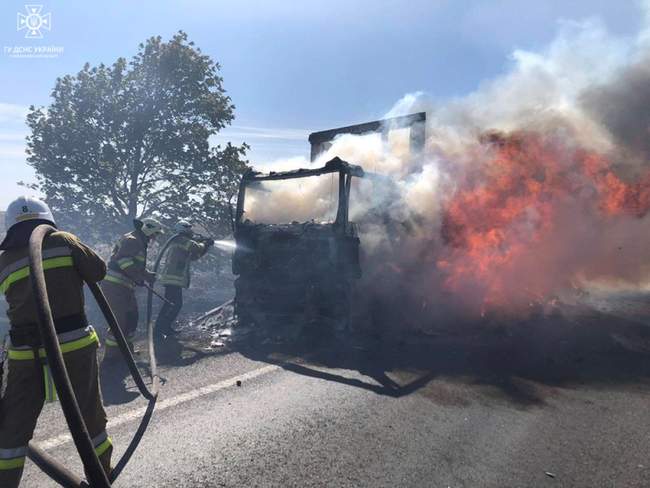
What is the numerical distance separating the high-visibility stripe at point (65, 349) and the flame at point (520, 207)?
6944 millimetres

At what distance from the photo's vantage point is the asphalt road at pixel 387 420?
296 cm

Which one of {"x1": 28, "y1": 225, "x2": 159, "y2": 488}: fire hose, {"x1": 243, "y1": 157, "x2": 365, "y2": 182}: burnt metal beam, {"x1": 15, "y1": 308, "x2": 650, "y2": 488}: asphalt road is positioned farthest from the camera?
{"x1": 243, "y1": 157, "x2": 365, "y2": 182}: burnt metal beam

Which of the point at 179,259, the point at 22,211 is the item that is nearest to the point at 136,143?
the point at 179,259

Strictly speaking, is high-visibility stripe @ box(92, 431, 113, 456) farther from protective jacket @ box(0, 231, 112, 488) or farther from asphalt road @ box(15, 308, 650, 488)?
asphalt road @ box(15, 308, 650, 488)

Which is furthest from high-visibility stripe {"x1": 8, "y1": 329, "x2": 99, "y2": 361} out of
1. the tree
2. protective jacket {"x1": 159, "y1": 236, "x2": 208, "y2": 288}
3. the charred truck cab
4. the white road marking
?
the tree

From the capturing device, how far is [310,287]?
6.94m

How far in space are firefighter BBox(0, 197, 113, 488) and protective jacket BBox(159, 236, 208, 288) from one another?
4.79m

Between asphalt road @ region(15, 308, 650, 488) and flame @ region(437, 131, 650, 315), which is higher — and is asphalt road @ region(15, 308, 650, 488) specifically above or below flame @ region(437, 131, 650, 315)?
below

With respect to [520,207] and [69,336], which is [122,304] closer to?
[69,336]

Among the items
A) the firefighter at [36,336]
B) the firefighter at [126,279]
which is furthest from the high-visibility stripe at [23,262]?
the firefighter at [126,279]

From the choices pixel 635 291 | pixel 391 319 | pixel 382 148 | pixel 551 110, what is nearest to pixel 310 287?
pixel 391 319

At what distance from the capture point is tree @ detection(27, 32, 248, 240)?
14219 millimetres

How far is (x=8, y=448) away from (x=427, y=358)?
187 inches

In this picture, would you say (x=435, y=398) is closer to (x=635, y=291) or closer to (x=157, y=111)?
(x=635, y=291)
